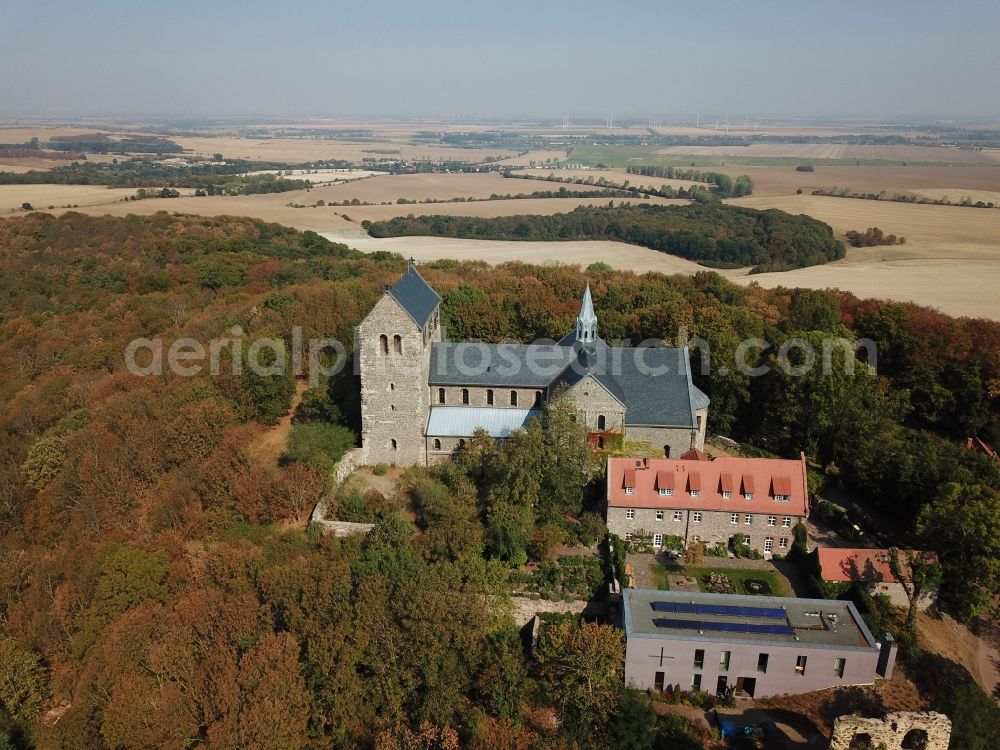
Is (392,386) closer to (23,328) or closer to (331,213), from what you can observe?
(23,328)

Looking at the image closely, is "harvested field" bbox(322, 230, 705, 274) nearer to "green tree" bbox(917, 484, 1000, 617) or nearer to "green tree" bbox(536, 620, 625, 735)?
"green tree" bbox(917, 484, 1000, 617)

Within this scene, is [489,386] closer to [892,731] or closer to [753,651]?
[753,651]

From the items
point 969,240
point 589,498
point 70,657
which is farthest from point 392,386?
point 969,240

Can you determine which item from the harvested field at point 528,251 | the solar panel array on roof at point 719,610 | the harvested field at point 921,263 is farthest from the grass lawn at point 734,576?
the harvested field at point 528,251

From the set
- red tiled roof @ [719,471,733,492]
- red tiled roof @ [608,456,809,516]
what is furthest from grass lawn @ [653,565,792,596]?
red tiled roof @ [719,471,733,492]

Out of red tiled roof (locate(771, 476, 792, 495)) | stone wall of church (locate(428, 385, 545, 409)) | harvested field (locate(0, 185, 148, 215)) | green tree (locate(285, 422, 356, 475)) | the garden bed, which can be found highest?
harvested field (locate(0, 185, 148, 215))
